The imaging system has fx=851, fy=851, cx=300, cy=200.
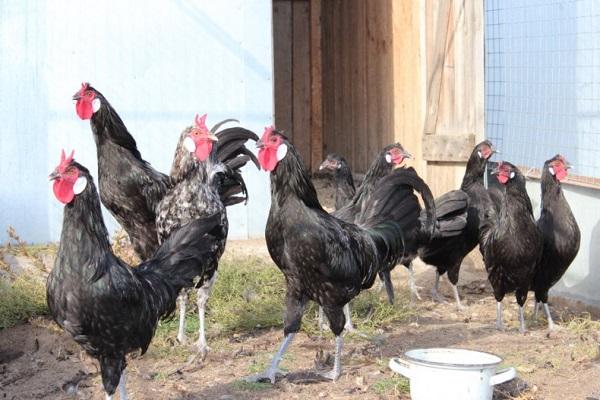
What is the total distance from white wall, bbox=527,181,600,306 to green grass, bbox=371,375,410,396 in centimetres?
295

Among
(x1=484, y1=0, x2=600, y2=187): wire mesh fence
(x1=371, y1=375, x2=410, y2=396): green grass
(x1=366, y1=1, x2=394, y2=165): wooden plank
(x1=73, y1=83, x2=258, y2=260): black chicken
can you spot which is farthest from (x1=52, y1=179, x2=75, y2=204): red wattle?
(x1=366, y1=1, x2=394, y2=165): wooden plank

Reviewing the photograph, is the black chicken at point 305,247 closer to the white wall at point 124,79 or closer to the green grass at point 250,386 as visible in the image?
the green grass at point 250,386

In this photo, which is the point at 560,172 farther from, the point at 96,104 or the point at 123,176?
the point at 96,104

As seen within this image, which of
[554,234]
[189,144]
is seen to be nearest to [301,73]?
[554,234]

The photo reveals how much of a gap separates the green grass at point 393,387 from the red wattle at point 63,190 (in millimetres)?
2335

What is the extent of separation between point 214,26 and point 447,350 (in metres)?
5.62

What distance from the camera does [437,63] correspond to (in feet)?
32.0

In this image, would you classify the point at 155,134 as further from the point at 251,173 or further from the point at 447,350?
the point at 447,350

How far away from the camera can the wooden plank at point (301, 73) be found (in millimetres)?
15555

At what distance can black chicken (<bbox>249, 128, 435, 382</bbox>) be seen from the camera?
559cm

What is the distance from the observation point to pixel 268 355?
21.2 feet

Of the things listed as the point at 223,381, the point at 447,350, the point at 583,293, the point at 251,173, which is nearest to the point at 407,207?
the point at 447,350

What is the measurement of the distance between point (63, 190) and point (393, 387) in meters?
2.46

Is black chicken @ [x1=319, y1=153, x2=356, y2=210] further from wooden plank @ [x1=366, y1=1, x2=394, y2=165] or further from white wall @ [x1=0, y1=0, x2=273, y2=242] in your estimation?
wooden plank @ [x1=366, y1=1, x2=394, y2=165]
